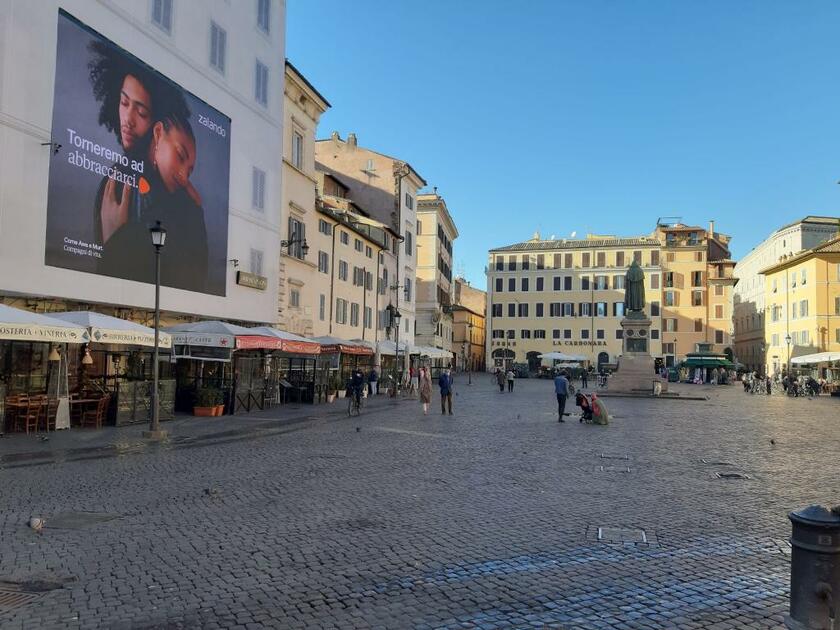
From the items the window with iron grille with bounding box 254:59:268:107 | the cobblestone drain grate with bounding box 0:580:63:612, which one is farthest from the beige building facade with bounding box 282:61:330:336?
the cobblestone drain grate with bounding box 0:580:63:612

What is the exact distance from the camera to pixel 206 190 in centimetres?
2695

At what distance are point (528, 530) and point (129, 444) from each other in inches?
412

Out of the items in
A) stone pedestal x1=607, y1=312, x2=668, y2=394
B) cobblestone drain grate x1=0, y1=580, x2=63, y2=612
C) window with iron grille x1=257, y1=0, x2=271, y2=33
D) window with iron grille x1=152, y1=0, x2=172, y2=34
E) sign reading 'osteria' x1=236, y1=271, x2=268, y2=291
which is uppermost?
window with iron grille x1=257, y1=0, x2=271, y2=33

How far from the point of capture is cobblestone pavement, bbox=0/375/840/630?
5.25 m

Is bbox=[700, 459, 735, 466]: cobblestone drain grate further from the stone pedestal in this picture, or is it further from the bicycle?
the stone pedestal

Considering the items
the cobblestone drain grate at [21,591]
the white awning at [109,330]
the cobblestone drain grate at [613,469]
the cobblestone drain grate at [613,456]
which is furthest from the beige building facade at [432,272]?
the cobblestone drain grate at [21,591]

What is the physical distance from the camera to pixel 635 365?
139 ft

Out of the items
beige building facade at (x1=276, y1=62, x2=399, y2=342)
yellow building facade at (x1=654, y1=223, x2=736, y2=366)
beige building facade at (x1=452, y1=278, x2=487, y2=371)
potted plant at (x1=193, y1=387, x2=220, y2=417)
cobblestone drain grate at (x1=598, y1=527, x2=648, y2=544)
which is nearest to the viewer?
cobblestone drain grate at (x1=598, y1=527, x2=648, y2=544)

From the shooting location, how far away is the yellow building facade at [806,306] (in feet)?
204

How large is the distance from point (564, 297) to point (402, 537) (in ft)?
285

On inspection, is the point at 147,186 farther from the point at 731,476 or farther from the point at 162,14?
the point at 731,476

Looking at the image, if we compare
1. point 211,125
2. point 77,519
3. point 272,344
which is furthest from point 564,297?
point 77,519

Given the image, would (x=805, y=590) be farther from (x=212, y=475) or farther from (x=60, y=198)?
(x=60, y=198)

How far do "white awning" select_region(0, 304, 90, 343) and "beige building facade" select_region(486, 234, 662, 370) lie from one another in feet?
252
